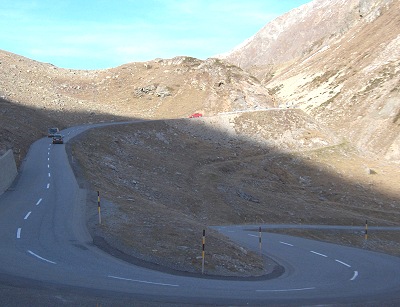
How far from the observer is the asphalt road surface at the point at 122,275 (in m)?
11.6

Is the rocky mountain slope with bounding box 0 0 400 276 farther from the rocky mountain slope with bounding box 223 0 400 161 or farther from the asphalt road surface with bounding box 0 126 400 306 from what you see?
the asphalt road surface with bounding box 0 126 400 306

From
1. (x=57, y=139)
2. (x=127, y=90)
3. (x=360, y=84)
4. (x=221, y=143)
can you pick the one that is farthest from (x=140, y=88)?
(x=57, y=139)

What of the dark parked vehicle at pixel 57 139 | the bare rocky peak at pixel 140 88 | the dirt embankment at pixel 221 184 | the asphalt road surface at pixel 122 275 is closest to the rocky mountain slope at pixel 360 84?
the dirt embankment at pixel 221 184

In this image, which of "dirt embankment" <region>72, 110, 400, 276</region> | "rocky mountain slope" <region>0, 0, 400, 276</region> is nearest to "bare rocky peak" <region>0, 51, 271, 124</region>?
"rocky mountain slope" <region>0, 0, 400, 276</region>

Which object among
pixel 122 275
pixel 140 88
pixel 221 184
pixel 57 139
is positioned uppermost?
pixel 140 88

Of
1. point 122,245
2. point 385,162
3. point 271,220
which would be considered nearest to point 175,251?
point 122,245

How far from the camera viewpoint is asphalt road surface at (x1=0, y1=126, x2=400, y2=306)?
11586mm

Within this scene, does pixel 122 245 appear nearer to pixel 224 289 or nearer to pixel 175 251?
pixel 175 251

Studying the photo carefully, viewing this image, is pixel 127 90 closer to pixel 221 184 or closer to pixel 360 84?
pixel 360 84

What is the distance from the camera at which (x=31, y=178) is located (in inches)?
1238

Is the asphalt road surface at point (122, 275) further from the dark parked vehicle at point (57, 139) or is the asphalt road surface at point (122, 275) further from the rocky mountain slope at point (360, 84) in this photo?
the rocky mountain slope at point (360, 84)

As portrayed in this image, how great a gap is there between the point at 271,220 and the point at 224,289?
2482cm

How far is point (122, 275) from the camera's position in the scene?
13602 millimetres

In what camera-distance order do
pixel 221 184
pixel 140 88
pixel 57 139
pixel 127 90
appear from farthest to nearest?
pixel 127 90 < pixel 140 88 < pixel 57 139 < pixel 221 184
